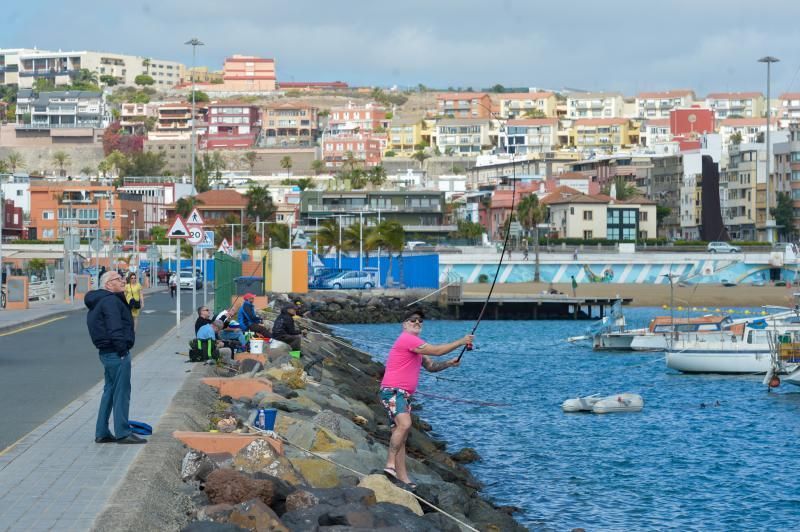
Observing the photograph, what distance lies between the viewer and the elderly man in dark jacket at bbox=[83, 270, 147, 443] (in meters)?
15.0

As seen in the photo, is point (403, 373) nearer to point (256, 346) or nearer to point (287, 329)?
point (256, 346)

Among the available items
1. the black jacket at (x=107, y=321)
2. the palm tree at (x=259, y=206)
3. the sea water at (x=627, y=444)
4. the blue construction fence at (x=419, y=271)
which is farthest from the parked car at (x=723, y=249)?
the black jacket at (x=107, y=321)

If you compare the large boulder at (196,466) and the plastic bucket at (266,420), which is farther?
the plastic bucket at (266,420)

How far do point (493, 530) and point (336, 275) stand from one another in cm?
7235

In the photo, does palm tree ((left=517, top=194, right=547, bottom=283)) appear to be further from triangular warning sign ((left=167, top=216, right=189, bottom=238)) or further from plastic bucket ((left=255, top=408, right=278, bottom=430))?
plastic bucket ((left=255, top=408, right=278, bottom=430))

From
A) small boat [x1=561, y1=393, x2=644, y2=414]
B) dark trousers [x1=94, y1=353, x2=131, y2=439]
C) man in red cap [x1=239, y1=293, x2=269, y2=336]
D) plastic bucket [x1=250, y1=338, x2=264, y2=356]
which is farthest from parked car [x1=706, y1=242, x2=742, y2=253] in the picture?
dark trousers [x1=94, y1=353, x2=131, y2=439]

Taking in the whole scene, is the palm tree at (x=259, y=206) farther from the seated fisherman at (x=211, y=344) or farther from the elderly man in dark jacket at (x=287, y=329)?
the seated fisherman at (x=211, y=344)

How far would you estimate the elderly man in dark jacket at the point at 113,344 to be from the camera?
15.0 meters

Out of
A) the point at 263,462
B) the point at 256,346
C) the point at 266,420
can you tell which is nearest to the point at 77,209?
the point at 256,346

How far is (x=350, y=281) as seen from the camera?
8819 centimetres

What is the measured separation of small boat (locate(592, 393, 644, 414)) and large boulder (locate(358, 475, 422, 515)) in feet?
70.0

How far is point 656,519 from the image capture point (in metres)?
21.2

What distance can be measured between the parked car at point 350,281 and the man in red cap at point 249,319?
54.4 meters

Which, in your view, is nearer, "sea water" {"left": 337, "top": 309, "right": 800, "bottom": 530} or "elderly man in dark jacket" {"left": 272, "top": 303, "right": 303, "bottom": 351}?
"sea water" {"left": 337, "top": 309, "right": 800, "bottom": 530}
